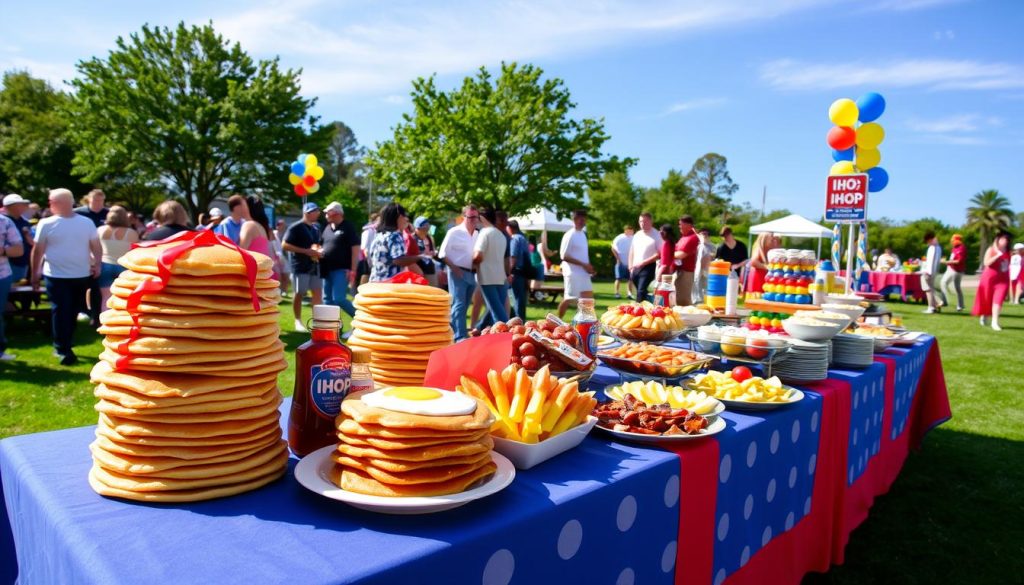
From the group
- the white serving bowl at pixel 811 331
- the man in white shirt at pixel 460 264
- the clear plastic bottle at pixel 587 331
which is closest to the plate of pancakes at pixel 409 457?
the clear plastic bottle at pixel 587 331

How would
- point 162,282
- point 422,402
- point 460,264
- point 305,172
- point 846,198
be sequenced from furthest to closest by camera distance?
point 305,172 < point 460,264 < point 846,198 < point 422,402 < point 162,282

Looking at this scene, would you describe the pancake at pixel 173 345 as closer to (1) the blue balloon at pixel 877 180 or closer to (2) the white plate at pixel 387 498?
(2) the white plate at pixel 387 498

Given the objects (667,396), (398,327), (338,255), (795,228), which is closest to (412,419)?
(398,327)

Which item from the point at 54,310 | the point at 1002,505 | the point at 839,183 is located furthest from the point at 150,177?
the point at 1002,505

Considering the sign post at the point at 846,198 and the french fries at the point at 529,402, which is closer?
the french fries at the point at 529,402

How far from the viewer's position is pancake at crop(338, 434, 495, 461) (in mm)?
1111

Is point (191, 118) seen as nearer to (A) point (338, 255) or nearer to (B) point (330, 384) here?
(A) point (338, 255)

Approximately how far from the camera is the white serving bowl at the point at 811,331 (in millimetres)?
2645

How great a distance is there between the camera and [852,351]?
3.11 metres

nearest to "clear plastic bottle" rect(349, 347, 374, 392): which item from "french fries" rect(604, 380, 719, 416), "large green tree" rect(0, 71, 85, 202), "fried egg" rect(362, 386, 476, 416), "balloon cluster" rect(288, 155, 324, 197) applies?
"fried egg" rect(362, 386, 476, 416)

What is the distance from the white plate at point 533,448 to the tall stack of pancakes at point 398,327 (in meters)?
0.48

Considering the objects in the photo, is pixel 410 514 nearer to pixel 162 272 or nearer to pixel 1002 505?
pixel 162 272

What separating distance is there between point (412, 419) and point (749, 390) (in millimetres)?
1522

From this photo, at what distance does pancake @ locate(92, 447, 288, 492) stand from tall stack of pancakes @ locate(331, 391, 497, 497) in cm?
20
